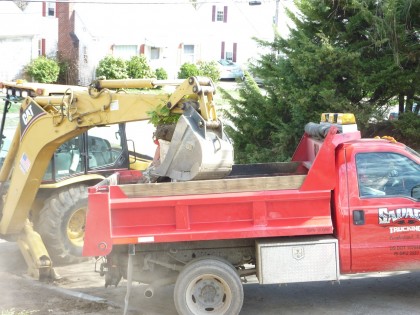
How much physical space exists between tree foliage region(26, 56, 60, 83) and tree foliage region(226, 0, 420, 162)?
89.9ft

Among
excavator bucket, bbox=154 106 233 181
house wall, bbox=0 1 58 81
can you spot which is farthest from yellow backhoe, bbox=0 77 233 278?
house wall, bbox=0 1 58 81

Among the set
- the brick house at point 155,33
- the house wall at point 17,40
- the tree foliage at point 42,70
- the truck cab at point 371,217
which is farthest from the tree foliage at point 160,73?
the truck cab at point 371,217

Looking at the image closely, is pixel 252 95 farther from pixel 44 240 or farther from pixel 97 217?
pixel 97 217

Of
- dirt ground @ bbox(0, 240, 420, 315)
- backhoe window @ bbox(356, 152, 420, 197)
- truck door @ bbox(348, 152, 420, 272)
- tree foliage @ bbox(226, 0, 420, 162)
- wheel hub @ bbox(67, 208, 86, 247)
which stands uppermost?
tree foliage @ bbox(226, 0, 420, 162)

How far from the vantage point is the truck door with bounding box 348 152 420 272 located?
7613 millimetres

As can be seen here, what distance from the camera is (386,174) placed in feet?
25.5

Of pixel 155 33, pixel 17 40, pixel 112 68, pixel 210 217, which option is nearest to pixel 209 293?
pixel 210 217

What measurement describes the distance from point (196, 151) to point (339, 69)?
6.00m

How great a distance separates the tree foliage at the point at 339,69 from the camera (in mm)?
12508

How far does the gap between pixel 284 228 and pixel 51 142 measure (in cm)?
342

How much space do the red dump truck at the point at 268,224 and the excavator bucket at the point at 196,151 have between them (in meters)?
0.22

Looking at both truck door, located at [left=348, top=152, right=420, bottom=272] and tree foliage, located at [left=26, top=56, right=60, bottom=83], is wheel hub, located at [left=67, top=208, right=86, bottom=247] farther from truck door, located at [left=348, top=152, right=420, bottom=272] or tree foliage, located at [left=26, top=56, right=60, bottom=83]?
tree foliage, located at [left=26, top=56, right=60, bottom=83]

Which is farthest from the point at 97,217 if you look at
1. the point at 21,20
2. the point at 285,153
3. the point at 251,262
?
the point at 21,20

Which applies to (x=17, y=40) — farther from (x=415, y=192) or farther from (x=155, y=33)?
(x=415, y=192)
